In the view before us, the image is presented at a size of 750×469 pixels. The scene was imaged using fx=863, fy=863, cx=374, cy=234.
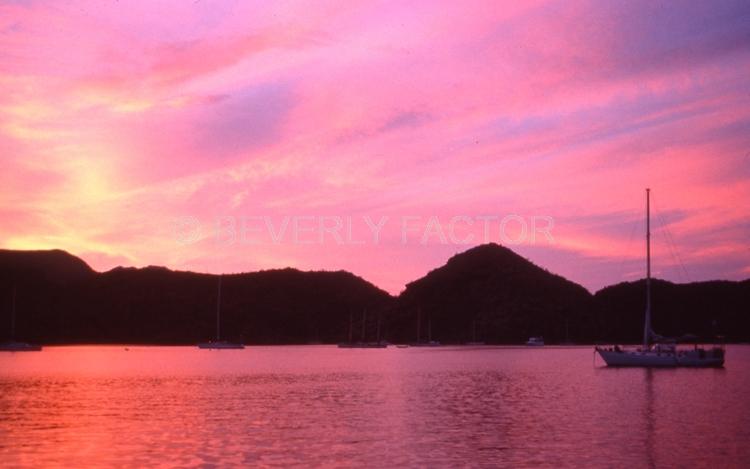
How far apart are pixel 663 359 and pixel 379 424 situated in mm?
59386

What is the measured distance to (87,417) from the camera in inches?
1804

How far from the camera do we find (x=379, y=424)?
41.8 meters

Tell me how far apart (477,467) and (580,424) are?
14.5m

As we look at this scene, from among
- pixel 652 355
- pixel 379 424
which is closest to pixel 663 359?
pixel 652 355

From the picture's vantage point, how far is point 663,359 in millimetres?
92500

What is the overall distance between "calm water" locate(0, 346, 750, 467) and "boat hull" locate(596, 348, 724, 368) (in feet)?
59.4

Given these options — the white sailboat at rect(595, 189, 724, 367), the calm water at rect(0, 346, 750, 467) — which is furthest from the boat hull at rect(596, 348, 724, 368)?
the calm water at rect(0, 346, 750, 467)

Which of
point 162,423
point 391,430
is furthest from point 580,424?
point 162,423

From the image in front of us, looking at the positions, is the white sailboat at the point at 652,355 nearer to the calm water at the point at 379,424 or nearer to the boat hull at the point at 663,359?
the boat hull at the point at 663,359

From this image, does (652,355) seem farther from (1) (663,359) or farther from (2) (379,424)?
(2) (379,424)

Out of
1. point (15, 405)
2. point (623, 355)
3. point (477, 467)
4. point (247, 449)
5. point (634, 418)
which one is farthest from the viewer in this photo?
point (623, 355)

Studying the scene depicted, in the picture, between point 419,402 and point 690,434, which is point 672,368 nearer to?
point 419,402

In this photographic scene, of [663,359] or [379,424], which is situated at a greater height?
[663,359]

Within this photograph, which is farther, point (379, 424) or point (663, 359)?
point (663, 359)
